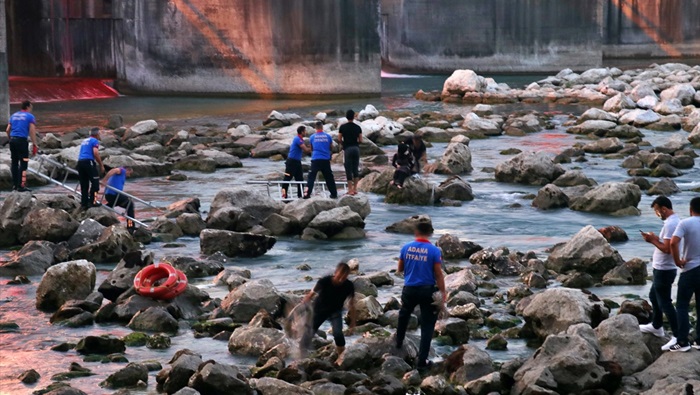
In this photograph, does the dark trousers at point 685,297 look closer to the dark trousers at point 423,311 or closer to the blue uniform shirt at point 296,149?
the dark trousers at point 423,311

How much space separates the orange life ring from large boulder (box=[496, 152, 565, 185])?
1411 centimetres

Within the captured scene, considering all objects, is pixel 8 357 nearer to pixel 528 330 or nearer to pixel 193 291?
pixel 193 291

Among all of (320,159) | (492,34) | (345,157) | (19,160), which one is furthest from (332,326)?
(492,34)

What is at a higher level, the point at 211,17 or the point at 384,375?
the point at 211,17

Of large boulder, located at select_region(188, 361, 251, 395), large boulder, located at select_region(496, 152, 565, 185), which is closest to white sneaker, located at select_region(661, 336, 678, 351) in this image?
large boulder, located at select_region(188, 361, 251, 395)

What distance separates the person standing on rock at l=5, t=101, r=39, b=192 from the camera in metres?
23.8

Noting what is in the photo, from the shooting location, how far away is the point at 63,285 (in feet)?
53.9

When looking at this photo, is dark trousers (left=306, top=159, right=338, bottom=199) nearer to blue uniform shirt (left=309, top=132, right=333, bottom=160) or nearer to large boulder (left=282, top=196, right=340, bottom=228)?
blue uniform shirt (left=309, top=132, right=333, bottom=160)

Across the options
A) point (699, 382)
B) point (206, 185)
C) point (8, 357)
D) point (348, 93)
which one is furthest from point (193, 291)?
point (348, 93)

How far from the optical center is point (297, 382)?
12.6 m

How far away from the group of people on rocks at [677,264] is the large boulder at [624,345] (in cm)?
27

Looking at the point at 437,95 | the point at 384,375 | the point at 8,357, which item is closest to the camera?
the point at 384,375

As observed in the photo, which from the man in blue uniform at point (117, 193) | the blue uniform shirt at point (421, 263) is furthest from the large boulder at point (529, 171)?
the blue uniform shirt at point (421, 263)

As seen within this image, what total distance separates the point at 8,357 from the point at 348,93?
127 ft
